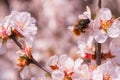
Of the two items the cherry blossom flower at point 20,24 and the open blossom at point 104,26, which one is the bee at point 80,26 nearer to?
the open blossom at point 104,26

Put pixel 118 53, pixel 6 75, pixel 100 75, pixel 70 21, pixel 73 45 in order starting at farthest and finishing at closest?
pixel 6 75
pixel 70 21
pixel 73 45
pixel 118 53
pixel 100 75

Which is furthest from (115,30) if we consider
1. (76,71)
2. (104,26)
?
(76,71)

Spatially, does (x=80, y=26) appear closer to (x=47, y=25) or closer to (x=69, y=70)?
(x=69, y=70)

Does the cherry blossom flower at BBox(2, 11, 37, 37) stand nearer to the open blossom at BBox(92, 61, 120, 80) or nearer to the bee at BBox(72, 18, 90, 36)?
the bee at BBox(72, 18, 90, 36)

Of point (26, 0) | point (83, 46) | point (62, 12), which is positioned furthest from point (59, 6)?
point (83, 46)

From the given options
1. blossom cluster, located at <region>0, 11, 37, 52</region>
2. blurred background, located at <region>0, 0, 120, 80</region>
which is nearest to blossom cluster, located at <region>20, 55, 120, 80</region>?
blossom cluster, located at <region>0, 11, 37, 52</region>

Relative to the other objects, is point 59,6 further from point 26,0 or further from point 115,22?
point 115,22
